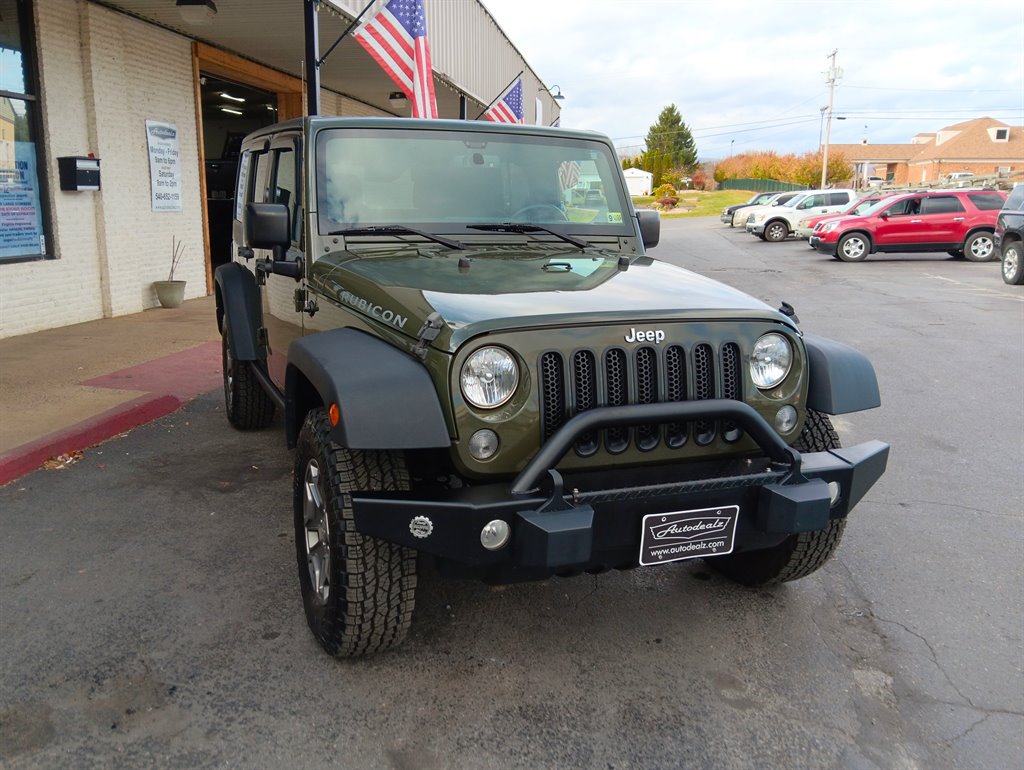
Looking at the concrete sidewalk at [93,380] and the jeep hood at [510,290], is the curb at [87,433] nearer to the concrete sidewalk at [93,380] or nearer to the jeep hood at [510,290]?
the concrete sidewalk at [93,380]

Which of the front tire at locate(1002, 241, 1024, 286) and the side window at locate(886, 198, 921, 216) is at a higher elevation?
the side window at locate(886, 198, 921, 216)

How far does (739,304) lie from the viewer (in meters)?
3.10

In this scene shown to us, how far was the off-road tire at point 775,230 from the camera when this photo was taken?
100ft

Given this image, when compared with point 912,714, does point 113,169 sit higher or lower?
higher

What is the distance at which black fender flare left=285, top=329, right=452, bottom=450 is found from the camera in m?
2.56

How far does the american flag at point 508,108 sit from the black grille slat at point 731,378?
469 inches

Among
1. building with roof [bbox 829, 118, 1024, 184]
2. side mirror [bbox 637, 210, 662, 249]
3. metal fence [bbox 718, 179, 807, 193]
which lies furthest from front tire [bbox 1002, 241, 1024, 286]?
building with roof [bbox 829, 118, 1024, 184]

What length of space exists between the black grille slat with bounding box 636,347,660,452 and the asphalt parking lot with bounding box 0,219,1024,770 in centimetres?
86

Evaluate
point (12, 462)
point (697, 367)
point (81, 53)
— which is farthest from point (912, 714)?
point (81, 53)

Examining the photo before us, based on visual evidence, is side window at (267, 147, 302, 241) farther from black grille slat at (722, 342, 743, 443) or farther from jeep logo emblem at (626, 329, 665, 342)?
black grille slat at (722, 342, 743, 443)

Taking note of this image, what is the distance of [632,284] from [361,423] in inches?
49.9

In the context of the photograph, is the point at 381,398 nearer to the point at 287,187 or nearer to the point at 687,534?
the point at 687,534

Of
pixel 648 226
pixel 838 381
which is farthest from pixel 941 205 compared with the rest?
pixel 838 381

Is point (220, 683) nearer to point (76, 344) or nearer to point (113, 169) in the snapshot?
point (76, 344)
